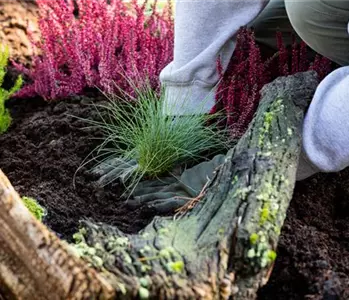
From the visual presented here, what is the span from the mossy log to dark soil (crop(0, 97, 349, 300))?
246 millimetres

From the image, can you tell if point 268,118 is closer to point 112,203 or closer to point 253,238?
point 253,238

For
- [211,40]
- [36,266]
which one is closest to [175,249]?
[36,266]

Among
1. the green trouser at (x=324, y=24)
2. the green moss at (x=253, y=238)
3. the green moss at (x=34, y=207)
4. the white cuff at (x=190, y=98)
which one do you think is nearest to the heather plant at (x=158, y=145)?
the white cuff at (x=190, y=98)

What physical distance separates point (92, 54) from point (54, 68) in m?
0.21

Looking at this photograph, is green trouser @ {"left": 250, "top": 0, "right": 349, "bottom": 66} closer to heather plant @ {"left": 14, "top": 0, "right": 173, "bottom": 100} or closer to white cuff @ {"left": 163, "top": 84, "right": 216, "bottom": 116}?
white cuff @ {"left": 163, "top": 84, "right": 216, "bottom": 116}

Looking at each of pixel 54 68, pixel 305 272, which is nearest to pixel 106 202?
pixel 305 272

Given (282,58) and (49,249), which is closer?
(49,249)

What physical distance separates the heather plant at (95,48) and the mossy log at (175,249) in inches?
46.6

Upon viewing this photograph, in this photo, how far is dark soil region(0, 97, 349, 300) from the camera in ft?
5.39

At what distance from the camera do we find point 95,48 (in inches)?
118

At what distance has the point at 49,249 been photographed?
126 cm

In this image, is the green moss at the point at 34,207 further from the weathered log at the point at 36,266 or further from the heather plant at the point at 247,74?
the heather plant at the point at 247,74

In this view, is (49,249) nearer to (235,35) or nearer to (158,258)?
(158,258)

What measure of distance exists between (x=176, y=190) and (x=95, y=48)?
1.19 metres
